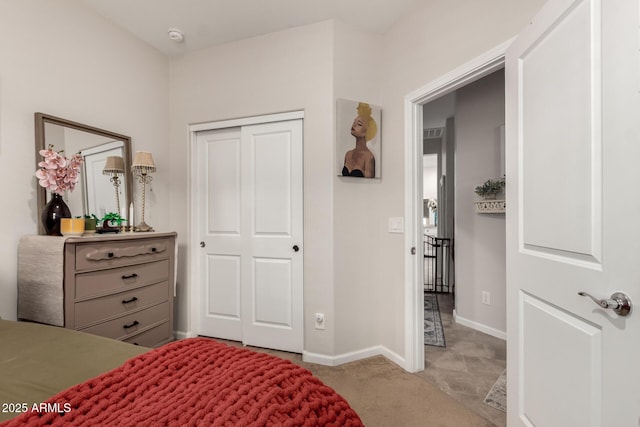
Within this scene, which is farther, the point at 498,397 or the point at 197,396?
the point at 498,397

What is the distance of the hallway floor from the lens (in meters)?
1.81

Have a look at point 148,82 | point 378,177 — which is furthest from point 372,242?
point 148,82

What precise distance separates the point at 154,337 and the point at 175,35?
2.52 m

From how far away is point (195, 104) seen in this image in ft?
8.96

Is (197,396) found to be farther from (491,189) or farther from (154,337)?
(491,189)

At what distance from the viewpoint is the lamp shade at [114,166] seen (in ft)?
7.30

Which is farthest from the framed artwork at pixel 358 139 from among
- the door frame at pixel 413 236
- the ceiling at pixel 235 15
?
the ceiling at pixel 235 15

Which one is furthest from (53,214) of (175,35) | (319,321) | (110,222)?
(319,321)

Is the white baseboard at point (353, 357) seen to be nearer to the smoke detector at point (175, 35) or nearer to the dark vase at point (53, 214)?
the dark vase at point (53, 214)

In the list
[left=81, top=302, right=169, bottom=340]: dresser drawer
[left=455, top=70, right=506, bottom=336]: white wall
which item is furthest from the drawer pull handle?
[left=455, top=70, right=506, bottom=336]: white wall

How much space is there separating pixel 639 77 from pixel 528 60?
1.84 ft

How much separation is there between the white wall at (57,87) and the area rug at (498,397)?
3007 millimetres

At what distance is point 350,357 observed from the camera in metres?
2.32

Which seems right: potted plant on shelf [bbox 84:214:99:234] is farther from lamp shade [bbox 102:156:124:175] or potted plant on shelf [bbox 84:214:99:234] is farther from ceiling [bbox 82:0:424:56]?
ceiling [bbox 82:0:424:56]
